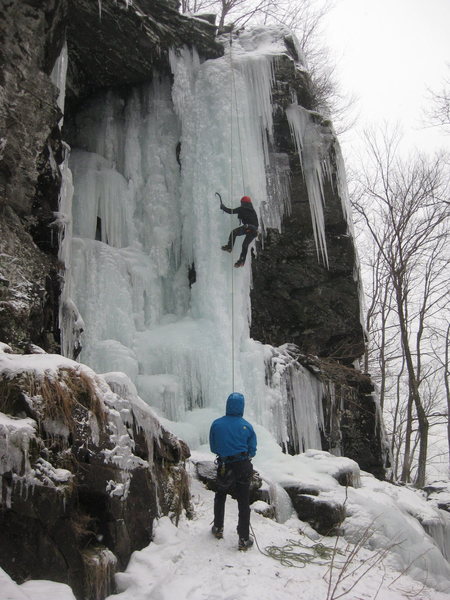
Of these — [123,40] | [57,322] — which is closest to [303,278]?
[123,40]

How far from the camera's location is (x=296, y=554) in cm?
380

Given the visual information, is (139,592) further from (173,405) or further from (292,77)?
(292,77)

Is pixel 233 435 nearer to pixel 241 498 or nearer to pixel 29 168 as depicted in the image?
pixel 241 498

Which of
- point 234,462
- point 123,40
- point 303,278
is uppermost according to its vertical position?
point 123,40

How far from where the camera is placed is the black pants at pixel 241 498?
3658mm

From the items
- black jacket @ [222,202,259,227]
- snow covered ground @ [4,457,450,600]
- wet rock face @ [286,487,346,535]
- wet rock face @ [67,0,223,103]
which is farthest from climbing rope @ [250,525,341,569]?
wet rock face @ [67,0,223,103]

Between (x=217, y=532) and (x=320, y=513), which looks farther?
(x=320, y=513)

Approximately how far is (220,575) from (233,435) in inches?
39.6

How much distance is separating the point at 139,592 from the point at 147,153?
775cm

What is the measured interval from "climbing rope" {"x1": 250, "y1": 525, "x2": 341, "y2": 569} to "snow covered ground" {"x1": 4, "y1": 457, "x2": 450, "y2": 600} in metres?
0.03

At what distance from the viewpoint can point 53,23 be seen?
20.9 ft

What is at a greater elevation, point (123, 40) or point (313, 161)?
point (123, 40)

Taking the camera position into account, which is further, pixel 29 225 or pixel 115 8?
pixel 115 8

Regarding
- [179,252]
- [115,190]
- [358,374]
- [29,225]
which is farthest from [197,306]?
[358,374]
